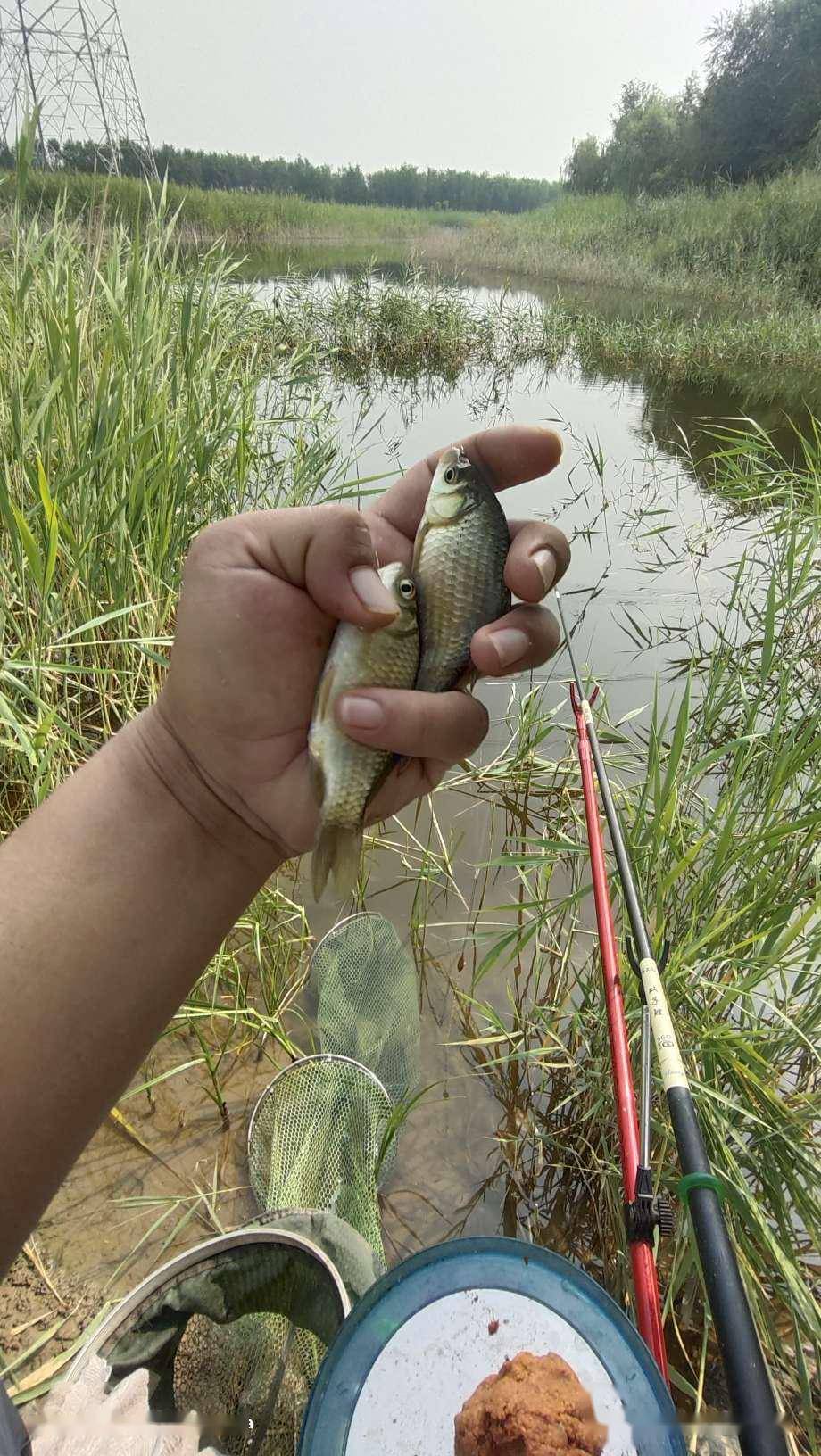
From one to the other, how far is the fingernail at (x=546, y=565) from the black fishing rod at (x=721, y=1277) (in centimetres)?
87

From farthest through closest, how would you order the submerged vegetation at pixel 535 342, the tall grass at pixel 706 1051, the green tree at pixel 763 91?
the green tree at pixel 763 91, the submerged vegetation at pixel 535 342, the tall grass at pixel 706 1051

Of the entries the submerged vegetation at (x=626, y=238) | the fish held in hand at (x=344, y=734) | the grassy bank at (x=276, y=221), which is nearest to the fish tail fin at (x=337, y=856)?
the fish held in hand at (x=344, y=734)

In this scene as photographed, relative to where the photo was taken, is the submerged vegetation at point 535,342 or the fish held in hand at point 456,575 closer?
the fish held in hand at point 456,575

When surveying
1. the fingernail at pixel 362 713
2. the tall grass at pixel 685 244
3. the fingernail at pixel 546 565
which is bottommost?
the fingernail at pixel 362 713

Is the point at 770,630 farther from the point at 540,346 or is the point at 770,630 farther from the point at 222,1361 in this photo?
the point at 540,346

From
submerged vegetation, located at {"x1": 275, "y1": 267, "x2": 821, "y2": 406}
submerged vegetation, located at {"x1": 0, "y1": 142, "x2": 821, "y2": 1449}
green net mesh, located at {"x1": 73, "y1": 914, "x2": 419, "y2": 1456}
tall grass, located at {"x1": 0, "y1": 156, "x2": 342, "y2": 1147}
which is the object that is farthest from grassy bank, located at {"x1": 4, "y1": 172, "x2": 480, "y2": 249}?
green net mesh, located at {"x1": 73, "y1": 914, "x2": 419, "y2": 1456}

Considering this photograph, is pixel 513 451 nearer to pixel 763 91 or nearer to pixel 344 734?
pixel 344 734

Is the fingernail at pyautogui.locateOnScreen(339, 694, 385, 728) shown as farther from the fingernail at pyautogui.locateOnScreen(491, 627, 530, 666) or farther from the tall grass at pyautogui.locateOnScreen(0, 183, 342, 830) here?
the tall grass at pyautogui.locateOnScreen(0, 183, 342, 830)

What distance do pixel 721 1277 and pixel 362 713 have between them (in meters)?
0.96

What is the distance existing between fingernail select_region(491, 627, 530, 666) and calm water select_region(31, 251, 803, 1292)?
186 cm

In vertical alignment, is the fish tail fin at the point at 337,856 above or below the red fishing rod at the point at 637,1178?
above

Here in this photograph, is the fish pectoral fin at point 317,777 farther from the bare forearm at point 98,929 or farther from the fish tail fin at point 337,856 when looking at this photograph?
the bare forearm at point 98,929

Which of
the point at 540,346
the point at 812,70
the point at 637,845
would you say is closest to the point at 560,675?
the point at 637,845

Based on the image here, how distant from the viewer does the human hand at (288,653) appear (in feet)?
4.54
